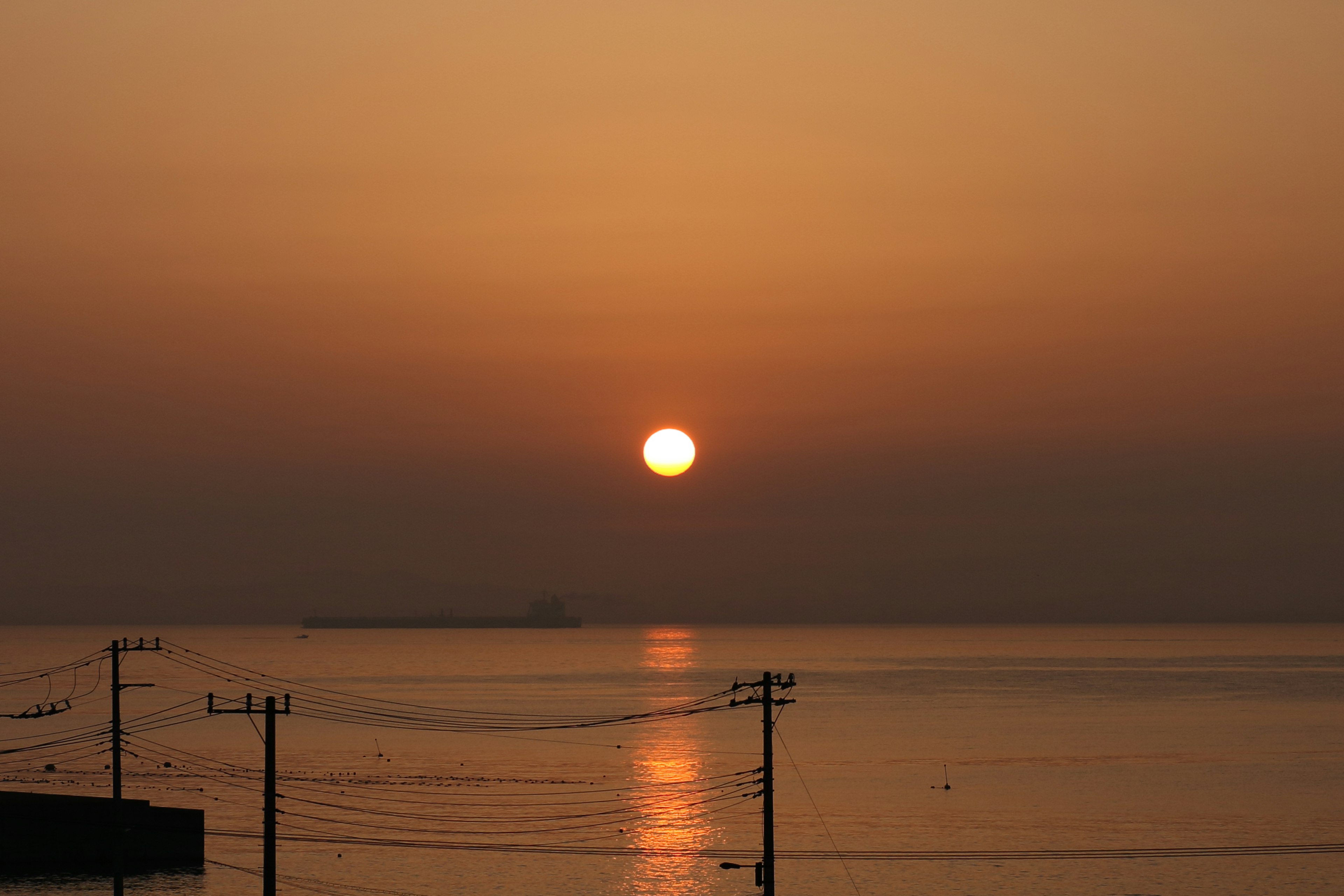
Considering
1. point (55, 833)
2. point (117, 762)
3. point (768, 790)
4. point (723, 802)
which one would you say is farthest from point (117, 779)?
point (723, 802)

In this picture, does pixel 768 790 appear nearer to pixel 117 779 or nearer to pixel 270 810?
pixel 270 810

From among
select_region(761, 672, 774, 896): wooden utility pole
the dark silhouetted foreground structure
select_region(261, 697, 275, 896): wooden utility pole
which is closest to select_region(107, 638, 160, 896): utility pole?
select_region(261, 697, 275, 896): wooden utility pole

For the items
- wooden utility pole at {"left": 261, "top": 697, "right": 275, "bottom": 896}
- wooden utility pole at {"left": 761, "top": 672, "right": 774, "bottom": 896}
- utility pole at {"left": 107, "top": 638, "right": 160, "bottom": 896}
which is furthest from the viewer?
utility pole at {"left": 107, "top": 638, "right": 160, "bottom": 896}

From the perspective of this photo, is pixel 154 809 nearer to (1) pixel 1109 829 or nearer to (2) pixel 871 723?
(1) pixel 1109 829

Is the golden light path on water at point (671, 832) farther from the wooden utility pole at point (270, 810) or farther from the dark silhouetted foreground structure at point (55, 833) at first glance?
the wooden utility pole at point (270, 810)

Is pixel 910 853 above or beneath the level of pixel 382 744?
beneath

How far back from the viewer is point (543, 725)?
615 ft

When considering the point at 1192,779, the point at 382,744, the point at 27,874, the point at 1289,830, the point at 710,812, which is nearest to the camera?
the point at 27,874

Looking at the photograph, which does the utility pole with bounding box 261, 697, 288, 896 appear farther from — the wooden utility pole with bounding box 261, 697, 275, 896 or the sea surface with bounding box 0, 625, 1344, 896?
the sea surface with bounding box 0, 625, 1344, 896

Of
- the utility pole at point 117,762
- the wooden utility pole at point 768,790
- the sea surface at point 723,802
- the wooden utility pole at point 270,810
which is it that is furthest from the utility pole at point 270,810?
the sea surface at point 723,802

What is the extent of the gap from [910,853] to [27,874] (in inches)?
2360

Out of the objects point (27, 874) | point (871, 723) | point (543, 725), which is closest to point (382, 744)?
point (543, 725)

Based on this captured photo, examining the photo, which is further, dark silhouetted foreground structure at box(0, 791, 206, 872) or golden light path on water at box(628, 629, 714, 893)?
golden light path on water at box(628, 629, 714, 893)

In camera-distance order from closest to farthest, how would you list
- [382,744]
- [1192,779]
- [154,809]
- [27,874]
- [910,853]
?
1. [27,874]
2. [154,809]
3. [910,853]
4. [1192,779]
5. [382,744]
